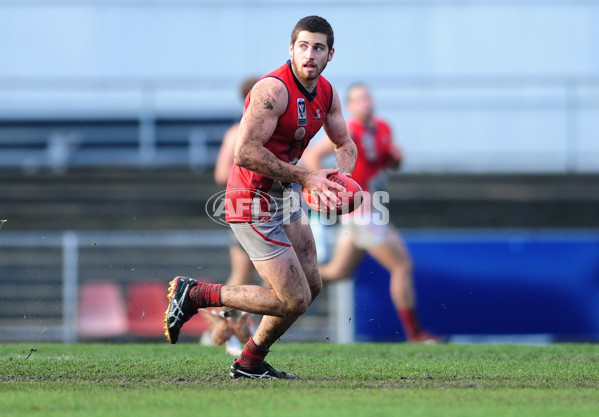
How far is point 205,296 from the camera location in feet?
23.4

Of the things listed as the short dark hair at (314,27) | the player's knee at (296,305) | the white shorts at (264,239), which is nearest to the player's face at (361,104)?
the short dark hair at (314,27)

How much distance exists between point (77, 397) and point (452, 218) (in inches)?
454

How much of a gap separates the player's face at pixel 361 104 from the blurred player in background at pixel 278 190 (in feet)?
15.3

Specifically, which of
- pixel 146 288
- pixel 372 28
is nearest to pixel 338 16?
pixel 372 28

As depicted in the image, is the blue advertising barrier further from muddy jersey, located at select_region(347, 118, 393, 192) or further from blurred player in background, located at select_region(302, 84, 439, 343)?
muddy jersey, located at select_region(347, 118, 393, 192)

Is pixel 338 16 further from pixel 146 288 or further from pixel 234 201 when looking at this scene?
pixel 234 201

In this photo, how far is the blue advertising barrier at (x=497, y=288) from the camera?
13680mm

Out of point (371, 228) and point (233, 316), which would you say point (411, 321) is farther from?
point (233, 316)

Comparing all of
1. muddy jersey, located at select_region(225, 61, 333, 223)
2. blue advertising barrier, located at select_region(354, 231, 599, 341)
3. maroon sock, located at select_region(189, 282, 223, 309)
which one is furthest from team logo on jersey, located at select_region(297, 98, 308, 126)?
blue advertising barrier, located at select_region(354, 231, 599, 341)

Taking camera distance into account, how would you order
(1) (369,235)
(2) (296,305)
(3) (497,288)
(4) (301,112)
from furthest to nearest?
(3) (497,288) → (1) (369,235) → (2) (296,305) → (4) (301,112)

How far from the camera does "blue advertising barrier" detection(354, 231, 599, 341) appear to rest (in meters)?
13.7

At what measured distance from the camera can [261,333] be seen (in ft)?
23.7

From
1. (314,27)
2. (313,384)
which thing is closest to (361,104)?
(314,27)

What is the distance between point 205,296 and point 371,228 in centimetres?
476
